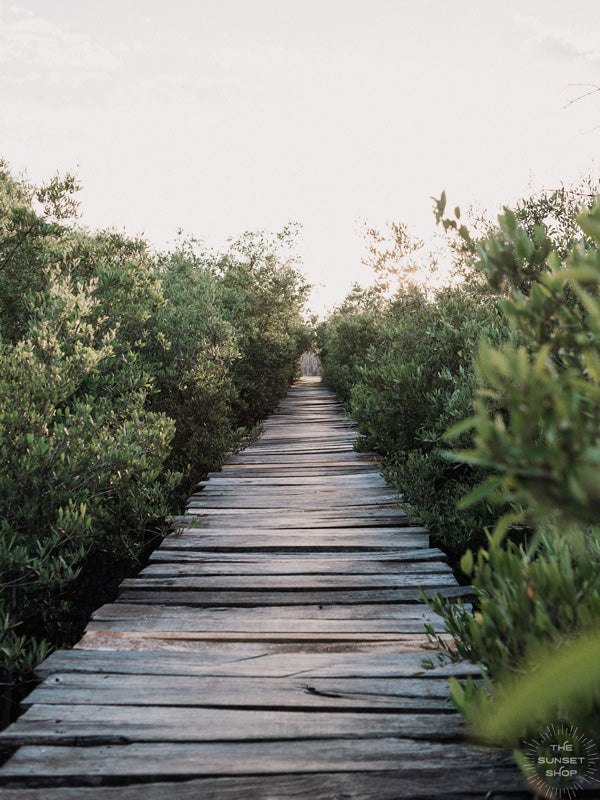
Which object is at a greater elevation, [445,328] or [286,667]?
[445,328]

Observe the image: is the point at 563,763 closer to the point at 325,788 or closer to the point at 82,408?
the point at 325,788

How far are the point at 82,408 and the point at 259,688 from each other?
10.5ft

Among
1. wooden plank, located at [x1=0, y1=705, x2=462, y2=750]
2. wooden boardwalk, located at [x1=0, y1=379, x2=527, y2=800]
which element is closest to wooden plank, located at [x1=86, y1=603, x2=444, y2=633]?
wooden boardwalk, located at [x1=0, y1=379, x2=527, y2=800]

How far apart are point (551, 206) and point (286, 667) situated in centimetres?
798

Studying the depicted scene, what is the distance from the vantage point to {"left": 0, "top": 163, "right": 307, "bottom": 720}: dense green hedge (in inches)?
168

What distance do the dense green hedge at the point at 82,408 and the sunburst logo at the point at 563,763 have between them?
3.03 meters

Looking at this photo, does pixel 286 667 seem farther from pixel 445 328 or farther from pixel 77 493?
pixel 445 328

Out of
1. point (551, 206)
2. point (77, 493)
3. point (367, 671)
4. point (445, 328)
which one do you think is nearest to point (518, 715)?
point (367, 671)

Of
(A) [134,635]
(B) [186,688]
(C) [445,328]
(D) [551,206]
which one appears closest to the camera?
(B) [186,688]

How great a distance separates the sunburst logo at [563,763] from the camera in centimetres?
188

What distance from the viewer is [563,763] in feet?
6.26

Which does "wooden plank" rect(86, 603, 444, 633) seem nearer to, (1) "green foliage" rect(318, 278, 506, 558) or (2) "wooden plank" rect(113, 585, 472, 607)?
(2) "wooden plank" rect(113, 585, 472, 607)

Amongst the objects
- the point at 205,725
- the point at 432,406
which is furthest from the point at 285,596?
the point at 432,406

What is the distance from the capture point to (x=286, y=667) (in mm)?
2949
